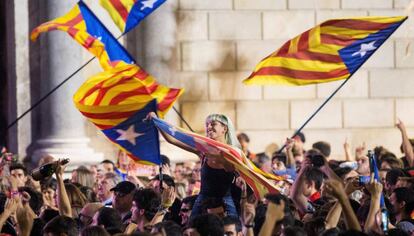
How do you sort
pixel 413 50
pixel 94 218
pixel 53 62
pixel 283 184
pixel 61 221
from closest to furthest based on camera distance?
pixel 61 221, pixel 94 218, pixel 283 184, pixel 53 62, pixel 413 50

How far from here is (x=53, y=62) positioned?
22078 mm

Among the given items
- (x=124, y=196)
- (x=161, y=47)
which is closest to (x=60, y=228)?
(x=124, y=196)

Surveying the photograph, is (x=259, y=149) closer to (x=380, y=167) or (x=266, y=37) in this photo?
(x=266, y=37)

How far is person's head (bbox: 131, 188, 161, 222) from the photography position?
1298 cm

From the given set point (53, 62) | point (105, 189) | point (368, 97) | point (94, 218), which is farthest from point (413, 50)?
point (94, 218)

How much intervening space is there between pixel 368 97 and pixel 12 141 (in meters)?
5.54

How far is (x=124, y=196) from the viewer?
14281 millimetres

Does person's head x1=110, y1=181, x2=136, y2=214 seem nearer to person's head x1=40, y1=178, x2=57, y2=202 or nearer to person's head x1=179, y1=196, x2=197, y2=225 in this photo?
person's head x1=179, y1=196, x2=197, y2=225

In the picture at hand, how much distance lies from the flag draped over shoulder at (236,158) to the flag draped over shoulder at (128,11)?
4062mm

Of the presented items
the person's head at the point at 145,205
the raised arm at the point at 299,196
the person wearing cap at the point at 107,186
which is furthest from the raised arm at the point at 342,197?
the person wearing cap at the point at 107,186

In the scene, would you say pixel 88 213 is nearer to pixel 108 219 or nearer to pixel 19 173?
pixel 108 219

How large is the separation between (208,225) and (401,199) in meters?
2.60

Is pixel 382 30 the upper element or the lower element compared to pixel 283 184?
upper

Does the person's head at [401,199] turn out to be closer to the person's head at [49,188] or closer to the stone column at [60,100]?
the person's head at [49,188]
